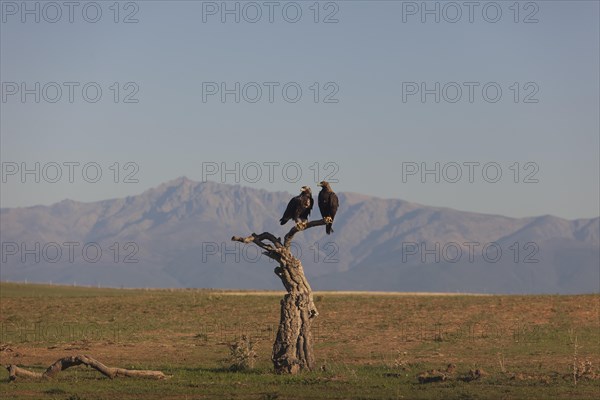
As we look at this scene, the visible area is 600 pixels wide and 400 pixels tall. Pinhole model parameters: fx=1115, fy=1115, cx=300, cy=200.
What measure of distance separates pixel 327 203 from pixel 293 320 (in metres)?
3.47

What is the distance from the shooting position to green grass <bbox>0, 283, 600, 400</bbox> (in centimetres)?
2852

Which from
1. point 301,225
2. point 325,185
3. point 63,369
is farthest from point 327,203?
point 63,369

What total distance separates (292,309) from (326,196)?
3347 millimetres

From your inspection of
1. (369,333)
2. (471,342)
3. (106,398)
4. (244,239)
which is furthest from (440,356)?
(106,398)

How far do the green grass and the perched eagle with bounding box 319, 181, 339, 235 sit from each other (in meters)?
4.33

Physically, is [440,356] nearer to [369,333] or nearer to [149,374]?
[369,333]

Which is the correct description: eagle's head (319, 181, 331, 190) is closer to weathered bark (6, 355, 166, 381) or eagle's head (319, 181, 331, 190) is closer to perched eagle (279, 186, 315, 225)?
perched eagle (279, 186, 315, 225)

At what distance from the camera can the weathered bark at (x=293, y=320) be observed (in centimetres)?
3109

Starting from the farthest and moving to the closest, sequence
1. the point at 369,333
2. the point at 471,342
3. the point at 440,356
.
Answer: the point at 369,333, the point at 471,342, the point at 440,356

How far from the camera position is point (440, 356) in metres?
38.6

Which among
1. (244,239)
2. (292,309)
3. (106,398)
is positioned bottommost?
(106,398)

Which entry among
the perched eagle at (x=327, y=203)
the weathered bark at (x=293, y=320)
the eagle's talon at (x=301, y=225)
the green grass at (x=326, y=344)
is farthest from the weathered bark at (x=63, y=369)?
the perched eagle at (x=327, y=203)

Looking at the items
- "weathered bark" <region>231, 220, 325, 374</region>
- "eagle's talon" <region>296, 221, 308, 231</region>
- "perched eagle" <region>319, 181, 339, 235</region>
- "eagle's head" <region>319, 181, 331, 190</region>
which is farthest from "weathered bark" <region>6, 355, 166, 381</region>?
"eagle's head" <region>319, 181, 331, 190</region>

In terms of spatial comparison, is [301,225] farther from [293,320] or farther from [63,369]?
[63,369]
